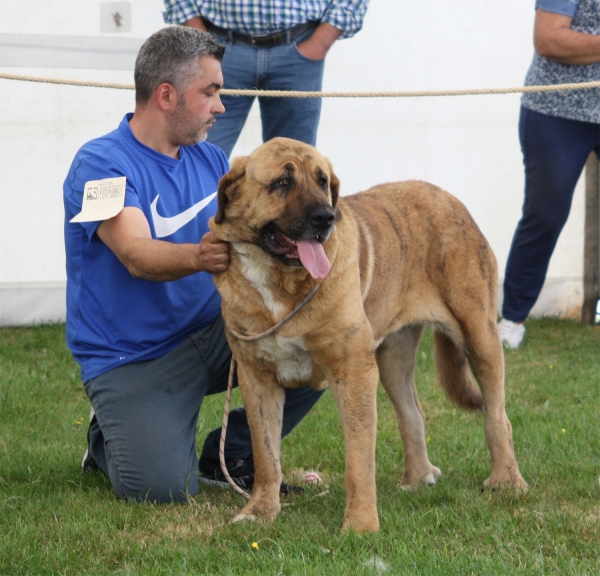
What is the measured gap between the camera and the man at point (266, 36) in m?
5.00

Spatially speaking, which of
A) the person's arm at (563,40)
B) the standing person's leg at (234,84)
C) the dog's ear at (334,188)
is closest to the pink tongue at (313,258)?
the dog's ear at (334,188)

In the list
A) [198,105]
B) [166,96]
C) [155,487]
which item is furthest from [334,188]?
[155,487]

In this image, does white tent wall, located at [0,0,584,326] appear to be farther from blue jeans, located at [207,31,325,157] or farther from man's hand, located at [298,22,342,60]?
man's hand, located at [298,22,342,60]

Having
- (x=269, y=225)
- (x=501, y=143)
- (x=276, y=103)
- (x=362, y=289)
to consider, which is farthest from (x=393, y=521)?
(x=501, y=143)

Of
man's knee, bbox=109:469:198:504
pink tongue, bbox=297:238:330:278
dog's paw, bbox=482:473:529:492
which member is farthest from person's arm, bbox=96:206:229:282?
dog's paw, bbox=482:473:529:492

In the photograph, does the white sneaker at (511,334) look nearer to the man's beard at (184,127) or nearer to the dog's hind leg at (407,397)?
the dog's hind leg at (407,397)

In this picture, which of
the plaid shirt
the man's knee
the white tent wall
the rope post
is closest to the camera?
the man's knee

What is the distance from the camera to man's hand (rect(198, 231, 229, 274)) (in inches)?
124

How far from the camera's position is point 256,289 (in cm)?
318

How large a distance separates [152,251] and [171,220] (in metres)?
0.46

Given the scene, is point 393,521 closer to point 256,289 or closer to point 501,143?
point 256,289

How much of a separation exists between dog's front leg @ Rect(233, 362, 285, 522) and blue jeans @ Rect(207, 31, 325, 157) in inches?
86.2

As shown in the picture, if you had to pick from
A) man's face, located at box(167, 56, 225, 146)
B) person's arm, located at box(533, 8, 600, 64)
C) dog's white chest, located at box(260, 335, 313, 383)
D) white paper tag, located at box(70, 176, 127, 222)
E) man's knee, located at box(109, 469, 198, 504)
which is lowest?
man's knee, located at box(109, 469, 198, 504)

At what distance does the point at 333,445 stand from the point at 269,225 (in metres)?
1.57
